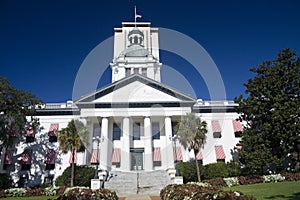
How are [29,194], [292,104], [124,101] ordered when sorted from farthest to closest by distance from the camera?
[124,101] < [292,104] < [29,194]

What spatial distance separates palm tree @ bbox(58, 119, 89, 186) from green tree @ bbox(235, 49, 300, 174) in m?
16.2

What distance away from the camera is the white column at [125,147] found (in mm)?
26170

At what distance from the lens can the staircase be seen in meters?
19.6

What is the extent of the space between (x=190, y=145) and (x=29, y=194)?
1527 cm

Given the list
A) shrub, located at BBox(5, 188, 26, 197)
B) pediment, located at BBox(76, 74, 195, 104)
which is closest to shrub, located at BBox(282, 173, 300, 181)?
pediment, located at BBox(76, 74, 195, 104)

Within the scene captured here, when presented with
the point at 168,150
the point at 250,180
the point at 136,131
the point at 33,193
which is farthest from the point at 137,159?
the point at 250,180

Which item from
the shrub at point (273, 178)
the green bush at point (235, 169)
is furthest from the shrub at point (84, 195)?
the green bush at point (235, 169)

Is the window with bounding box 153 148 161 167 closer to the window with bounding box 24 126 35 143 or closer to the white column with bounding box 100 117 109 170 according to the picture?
the white column with bounding box 100 117 109 170

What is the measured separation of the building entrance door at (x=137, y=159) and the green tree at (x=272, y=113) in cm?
1248

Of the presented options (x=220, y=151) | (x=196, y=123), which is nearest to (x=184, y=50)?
(x=196, y=123)

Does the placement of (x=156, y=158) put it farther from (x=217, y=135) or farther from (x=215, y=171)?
(x=217, y=135)

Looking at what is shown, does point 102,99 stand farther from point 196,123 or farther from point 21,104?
point 196,123

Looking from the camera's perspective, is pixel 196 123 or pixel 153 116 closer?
pixel 196 123

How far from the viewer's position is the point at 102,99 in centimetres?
2962
